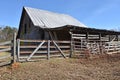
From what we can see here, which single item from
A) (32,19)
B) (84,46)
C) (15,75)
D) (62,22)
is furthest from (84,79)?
(62,22)

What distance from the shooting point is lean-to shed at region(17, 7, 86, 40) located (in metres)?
20.3

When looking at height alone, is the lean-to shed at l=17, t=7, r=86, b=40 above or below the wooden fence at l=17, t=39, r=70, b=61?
above

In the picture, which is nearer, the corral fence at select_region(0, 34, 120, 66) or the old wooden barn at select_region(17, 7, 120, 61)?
the corral fence at select_region(0, 34, 120, 66)

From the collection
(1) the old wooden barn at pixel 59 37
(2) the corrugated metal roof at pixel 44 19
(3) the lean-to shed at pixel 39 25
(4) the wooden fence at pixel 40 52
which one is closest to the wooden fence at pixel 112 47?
(1) the old wooden barn at pixel 59 37

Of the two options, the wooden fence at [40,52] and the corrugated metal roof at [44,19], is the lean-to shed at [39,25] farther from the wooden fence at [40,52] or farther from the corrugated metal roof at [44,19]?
the wooden fence at [40,52]

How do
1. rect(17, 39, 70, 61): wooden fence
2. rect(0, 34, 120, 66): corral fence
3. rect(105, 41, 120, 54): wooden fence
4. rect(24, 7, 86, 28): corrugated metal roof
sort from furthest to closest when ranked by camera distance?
1. rect(24, 7, 86, 28): corrugated metal roof
2. rect(105, 41, 120, 54): wooden fence
3. rect(17, 39, 70, 61): wooden fence
4. rect(0, 34, 120, 66): corral fence

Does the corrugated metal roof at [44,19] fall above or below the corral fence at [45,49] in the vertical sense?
above

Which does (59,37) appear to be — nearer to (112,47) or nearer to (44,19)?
(44,19)

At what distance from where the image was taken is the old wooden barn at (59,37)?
1412 cm

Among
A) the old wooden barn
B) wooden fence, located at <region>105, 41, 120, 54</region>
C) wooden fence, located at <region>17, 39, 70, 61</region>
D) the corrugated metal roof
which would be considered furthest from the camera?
the corrugated metal roof

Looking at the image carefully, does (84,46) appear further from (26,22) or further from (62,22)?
(26,22)

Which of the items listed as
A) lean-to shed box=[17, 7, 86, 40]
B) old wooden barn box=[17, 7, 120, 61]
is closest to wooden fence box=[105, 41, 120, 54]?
old wooden barn box=[17, 7, 120, 61]

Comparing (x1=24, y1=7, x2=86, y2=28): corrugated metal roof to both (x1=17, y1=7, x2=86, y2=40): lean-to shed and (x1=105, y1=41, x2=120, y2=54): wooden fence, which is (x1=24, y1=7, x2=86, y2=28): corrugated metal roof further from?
(x1=105, y1=41, x2=120, y2=54): wooden fence

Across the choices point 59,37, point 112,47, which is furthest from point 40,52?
point 112,47
